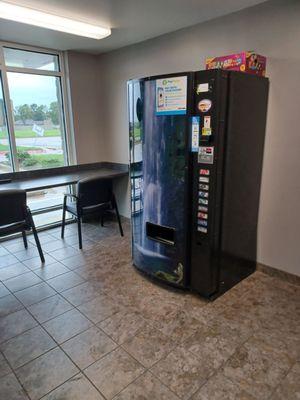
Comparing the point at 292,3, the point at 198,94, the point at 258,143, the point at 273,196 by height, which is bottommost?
the point at 273,196

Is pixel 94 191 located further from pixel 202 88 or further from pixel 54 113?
pixel 202 88

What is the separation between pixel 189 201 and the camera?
2223 millimetres

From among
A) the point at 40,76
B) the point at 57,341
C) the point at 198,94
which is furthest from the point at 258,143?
the point at 40,76

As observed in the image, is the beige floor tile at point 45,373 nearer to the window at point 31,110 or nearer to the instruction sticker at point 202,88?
the instruction sticker at point 202,88

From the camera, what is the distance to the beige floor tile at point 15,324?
1.98 metres

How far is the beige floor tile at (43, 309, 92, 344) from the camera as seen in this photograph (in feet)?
6.43

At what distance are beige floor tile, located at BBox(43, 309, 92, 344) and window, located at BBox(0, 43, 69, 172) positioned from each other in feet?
6.95

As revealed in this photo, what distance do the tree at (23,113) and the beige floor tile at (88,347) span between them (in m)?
2.71

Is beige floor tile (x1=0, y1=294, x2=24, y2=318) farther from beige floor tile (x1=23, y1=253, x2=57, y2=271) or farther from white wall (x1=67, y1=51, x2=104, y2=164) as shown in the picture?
white wall (x1=67, y1=51, x2=104, y2=164)

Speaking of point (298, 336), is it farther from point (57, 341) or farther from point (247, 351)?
point (57, 341)

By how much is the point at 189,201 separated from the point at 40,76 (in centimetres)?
269

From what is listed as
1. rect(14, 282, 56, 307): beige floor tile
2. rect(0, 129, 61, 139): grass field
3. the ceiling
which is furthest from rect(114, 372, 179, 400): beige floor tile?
rect(0, 129, 61, 139): grass field

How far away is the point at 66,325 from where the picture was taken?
206 centimetres

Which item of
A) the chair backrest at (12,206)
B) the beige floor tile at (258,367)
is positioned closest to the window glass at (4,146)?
the chair backrest at (12,206)
